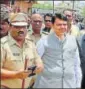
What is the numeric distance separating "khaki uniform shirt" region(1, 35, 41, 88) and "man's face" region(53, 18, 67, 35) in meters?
0.26

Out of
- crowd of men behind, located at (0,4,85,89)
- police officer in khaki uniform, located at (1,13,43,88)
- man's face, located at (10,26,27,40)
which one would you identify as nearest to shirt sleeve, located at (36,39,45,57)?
crowd of men behind, located at (0,4,85,89)

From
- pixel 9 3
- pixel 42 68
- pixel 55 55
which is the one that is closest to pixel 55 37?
pixel 55 55

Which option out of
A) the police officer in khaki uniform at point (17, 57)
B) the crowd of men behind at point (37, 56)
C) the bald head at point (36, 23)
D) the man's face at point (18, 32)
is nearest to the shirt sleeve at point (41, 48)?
the crowd of men behind at point (37, 56)

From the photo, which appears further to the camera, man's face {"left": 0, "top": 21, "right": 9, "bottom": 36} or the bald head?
the bald head

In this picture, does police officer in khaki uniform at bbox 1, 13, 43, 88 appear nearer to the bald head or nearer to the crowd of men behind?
the crowd of men behind

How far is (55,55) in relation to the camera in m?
2.33

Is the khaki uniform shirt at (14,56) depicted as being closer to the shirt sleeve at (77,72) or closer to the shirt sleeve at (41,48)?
the shirt sleeve at (41,48)

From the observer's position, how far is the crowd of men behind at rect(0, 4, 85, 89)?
206cm

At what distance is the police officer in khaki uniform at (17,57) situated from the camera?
79.5 inches

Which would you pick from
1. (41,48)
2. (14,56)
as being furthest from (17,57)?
(41,48)

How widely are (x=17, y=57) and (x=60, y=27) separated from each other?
1.39 ft

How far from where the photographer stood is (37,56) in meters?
2.20

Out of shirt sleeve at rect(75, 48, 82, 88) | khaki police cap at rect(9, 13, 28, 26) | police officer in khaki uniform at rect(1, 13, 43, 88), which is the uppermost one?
khaki police cap at rect(9, 13, 28, 26)

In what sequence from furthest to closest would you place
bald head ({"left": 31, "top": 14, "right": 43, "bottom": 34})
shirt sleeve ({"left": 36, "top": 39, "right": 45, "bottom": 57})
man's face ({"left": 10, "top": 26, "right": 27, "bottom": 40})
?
bald head ({"left": 31, "top": 14, "right": 43, "bottom": 34}) → shirt sleeve ({"left": 36, "top": 39, "right": 45, "bottom": 57}) → man's face ({"left": 10, "top": 26, "right": 27, "bottom": 40})
